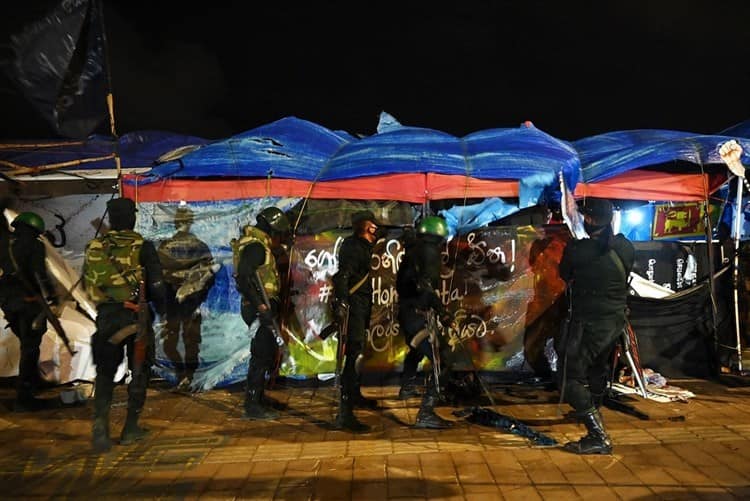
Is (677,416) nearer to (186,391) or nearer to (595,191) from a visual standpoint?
(595,191)

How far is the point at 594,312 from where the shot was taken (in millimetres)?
5223

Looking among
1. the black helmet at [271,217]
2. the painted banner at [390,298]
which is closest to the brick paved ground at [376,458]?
the painted banner at [390,298]

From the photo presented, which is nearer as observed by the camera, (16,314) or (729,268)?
(16,314)

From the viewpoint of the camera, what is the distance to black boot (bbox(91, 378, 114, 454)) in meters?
5.43

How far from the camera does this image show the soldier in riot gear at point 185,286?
302 inches

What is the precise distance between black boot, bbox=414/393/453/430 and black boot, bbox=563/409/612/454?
4.17 feet

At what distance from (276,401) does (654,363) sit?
15.7 feet

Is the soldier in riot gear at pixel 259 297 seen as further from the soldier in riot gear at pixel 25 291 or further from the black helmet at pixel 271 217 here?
the soldier in riot gear at pixel 25 291

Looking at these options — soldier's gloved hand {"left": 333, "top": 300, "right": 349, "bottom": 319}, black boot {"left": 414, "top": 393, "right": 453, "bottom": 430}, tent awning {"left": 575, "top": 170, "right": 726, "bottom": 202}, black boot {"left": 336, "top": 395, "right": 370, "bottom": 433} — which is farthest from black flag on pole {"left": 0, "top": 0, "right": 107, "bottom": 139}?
tent awning {"left": 575, "top": 170, "right": 726, "bottom": 202}

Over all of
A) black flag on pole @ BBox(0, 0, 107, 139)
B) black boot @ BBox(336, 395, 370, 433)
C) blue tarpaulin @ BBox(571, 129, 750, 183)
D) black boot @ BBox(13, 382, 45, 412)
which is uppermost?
black flag on pole @ BBox(0, 0, 107, 139)

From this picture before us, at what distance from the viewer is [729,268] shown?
7.75 meters

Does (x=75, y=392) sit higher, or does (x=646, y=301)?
(x=646, y=301)

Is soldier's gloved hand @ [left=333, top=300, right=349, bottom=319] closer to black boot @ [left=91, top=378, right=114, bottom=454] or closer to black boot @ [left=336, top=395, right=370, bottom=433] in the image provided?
black boot @ [left=336, top=395, right=370, bottom=433]

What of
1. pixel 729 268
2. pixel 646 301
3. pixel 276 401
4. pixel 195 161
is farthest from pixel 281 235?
pixel 729 268
